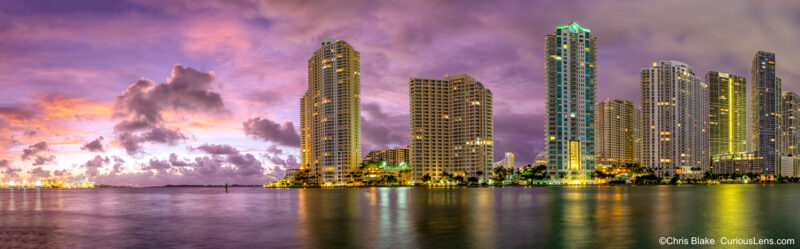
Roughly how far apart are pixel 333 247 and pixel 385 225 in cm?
1718

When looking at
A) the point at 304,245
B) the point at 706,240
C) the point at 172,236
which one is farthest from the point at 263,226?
the point at 706,240

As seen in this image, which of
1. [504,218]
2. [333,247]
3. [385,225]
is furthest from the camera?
[504,218]

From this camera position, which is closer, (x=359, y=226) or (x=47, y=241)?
(x=47, y=241)

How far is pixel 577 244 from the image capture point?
43.4m

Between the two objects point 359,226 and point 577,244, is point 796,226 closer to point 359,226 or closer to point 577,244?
point 577,244

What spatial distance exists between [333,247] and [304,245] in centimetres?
335

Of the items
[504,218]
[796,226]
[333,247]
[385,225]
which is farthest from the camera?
[504,218]

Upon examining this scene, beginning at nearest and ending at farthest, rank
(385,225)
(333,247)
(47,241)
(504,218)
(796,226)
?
(333,247), (47,241), (796,226), (385,225), (504,218)

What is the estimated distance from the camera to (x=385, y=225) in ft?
197

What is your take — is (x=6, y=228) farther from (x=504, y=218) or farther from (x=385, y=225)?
(x=504, y=218)

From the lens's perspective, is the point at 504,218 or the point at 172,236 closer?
the point at 172,236

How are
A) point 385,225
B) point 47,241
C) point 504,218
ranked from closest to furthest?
point 47,241, point 385,225, point 504,218

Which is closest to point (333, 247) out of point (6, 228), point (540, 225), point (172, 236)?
point (172, 236)

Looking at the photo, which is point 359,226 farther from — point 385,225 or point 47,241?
point 47,241
